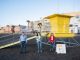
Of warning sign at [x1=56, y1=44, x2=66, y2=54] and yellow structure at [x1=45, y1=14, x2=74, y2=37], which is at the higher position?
yellow structure at [x1=45, y1=14, x2=74, y2=37]

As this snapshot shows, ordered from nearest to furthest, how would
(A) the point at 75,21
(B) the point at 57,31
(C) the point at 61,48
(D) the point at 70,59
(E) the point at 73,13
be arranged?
(D) the point at 70,59
(C) the point at 61,48
(B) the point at 57,31
(A) the point at 75,21
(E) the point at 73,13

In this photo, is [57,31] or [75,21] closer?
[57,31]

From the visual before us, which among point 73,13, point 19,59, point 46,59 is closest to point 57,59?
point 46,59

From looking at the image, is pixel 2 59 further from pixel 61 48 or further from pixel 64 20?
pixel 64 20

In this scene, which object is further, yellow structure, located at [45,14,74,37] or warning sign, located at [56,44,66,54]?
yellow structure, located at [45,14,74,37]

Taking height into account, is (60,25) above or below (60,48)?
above

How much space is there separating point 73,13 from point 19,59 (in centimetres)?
11261

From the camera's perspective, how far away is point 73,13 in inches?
4847

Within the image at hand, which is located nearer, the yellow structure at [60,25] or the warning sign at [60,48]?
the warning sign at [60,48]

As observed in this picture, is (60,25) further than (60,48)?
Yes

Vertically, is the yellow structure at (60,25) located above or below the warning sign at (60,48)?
above

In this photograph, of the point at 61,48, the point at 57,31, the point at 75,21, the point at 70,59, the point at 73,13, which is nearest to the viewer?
the point at 70,59

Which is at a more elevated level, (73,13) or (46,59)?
(73,13)

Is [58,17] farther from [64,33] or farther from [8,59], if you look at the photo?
[8,59]
